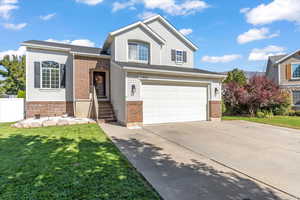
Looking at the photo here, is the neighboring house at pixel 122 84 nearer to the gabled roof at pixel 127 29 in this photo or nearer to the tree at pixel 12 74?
the gabled roof at pixel 127 29

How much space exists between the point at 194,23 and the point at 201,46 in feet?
7.43

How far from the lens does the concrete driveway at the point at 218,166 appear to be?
2920 mm

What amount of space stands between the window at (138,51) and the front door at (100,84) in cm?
303

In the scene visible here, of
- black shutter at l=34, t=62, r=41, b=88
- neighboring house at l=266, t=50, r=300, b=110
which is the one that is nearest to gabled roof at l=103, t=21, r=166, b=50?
black shutter at l=34, t=62, r=41, b=88

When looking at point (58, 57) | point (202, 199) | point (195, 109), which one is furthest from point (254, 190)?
point (58, 57)

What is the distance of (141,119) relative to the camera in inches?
370

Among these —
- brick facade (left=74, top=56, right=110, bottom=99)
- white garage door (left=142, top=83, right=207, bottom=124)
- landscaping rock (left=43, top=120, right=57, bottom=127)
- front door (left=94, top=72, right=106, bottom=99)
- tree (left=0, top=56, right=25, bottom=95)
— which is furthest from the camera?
tree (left=0, top=56, right=25, bottom=95)

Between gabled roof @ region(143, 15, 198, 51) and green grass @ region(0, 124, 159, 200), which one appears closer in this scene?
green grass @ region(0, 124, 159, 200)

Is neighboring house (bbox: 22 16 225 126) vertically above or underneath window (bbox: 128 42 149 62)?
underneath

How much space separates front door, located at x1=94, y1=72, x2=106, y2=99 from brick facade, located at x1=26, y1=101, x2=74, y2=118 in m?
2.32

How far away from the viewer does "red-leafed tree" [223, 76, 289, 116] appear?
47.7 ft

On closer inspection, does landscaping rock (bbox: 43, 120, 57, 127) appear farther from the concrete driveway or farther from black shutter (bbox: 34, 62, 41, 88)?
the concrete driveway

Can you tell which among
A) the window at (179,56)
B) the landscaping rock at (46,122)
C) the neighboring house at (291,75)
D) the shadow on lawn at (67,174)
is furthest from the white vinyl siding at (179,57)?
the neighboring house at (291,75)

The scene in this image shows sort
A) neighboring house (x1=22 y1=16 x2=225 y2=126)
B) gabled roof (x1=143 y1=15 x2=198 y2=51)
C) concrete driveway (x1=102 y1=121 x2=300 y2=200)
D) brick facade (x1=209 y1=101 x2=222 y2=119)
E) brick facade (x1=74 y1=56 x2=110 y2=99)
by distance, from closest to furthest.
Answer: concrete driveway (x1=102 y1=121 x2=300 y2=200) < neighboring house (x1=22 y1=16 x2=225 y2=126) < brick facade (x1=209 y1=101 x2=222 y2=119) < brick facade (x1=74 y1=56 x2=110 y2=99) < gabled roof (x1=143 y1=15 x2=198 y2=51)
